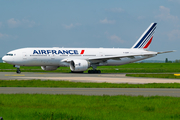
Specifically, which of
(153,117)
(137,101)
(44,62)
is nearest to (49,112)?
(153,117)

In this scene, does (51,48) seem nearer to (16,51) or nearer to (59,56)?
(59,56)

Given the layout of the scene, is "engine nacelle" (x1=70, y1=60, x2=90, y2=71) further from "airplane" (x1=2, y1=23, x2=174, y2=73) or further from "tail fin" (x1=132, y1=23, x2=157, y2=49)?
"tail fin" (x1=132, y1=23, x2=157, y2=49)

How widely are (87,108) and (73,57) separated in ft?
127

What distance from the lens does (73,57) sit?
51.4 metres

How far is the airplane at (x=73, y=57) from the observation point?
4822 centimetres

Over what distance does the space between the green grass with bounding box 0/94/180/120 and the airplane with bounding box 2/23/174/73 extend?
3319 cm

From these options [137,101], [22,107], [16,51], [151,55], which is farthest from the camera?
[151,55]

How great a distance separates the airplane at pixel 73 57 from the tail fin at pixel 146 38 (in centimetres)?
136

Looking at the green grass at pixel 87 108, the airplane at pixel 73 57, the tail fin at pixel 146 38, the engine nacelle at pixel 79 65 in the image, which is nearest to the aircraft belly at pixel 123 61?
the airplane at pixel 73 57

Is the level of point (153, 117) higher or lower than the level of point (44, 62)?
lower

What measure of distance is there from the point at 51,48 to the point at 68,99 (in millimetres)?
35891

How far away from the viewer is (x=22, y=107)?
514 inches

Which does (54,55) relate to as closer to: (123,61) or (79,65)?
(79,65)

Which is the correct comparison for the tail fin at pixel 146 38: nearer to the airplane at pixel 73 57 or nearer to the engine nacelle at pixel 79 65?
the airplane at pixel 73 57
